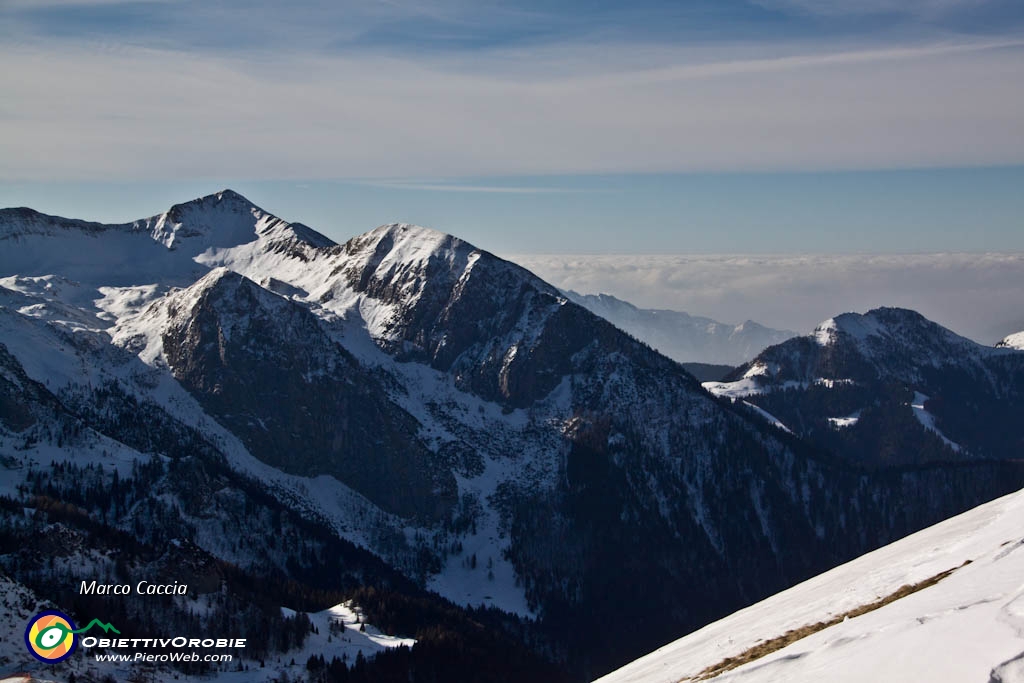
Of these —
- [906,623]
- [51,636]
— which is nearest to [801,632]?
[906,623]

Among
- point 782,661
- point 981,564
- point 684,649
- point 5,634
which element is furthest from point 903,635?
point 5,634

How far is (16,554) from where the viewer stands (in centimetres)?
18388

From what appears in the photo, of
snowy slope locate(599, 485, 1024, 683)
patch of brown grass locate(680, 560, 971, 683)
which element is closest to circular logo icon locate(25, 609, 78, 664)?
snowy slope locate(599, 485, 1024, 683)

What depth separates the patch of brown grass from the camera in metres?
69.9

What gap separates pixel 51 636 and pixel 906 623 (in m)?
139

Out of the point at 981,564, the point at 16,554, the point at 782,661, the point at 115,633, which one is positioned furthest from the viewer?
the point at 16,554

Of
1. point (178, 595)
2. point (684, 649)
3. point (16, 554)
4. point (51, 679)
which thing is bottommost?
point (684, 649)

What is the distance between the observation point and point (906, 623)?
54750mm

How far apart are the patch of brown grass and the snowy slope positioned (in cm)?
131

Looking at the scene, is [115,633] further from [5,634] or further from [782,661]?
[782,661]

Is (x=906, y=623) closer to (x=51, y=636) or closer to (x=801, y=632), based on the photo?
(x=801, y=632)

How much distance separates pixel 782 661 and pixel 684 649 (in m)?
36.4

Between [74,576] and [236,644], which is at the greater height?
[74,576]

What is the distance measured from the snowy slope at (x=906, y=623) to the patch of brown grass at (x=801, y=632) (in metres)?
1.31
